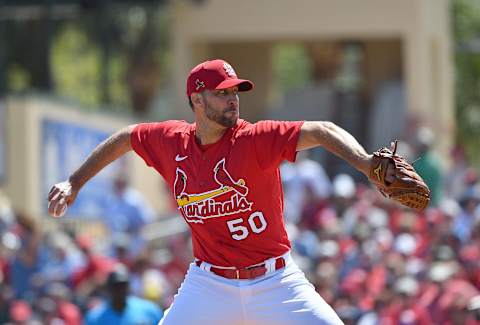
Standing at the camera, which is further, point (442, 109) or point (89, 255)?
point (442, 109)

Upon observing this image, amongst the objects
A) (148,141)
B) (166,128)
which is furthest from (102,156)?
(166,128)

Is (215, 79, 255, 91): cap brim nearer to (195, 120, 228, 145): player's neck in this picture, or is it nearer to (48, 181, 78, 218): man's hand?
(195, 120, 228, 145): player's neck

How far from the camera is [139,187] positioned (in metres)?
21.4

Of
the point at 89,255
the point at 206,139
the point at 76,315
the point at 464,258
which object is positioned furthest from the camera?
the point at 89,255

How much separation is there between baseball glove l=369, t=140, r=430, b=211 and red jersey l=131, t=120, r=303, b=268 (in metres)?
0.53

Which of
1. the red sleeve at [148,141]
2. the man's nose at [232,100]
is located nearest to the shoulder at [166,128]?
the red sleeve at [148,141]

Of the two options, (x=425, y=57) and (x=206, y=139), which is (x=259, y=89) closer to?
(x=425, y=57)

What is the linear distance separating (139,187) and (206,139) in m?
14.9

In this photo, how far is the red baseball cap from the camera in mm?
6484

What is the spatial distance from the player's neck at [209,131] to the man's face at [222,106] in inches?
2.3

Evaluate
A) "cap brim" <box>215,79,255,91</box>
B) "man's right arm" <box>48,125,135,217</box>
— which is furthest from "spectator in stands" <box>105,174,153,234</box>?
"cap brim" <box>215,79,255,91</box>

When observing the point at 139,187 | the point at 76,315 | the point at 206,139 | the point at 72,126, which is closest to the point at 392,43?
the point at 139,187

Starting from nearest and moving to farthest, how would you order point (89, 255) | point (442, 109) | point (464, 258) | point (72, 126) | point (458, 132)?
point (464, 258) < point (89, 255) < point (72, 126) < point (442, 109) < point (458, 132)

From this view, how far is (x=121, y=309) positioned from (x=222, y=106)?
3700mm
